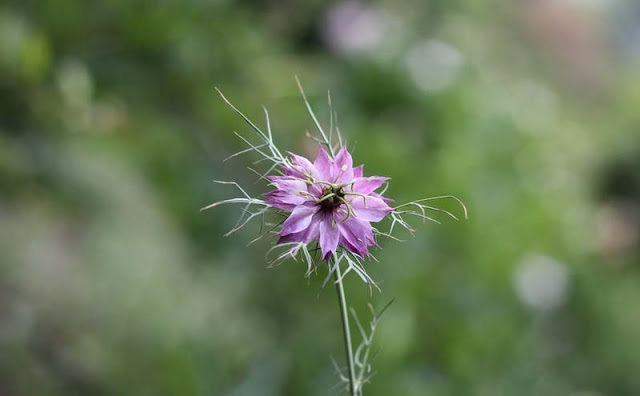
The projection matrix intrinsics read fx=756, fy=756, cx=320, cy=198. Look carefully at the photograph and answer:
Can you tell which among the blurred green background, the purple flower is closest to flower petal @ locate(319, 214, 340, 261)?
the purple flower

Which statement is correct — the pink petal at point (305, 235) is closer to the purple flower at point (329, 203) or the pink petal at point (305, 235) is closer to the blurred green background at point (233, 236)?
the purple flower at point (329, 203)

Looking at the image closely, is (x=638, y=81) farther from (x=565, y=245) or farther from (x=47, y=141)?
(x=47, y=141)

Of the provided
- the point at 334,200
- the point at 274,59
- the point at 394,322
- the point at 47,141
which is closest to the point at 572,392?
the point at 394,322

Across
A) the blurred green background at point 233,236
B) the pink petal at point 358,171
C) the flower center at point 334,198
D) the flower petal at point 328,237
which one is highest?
the blurred green background at point 233,236

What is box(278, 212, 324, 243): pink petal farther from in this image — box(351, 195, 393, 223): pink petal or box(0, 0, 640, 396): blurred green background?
box(0, 0, 640, 396): blurred green background

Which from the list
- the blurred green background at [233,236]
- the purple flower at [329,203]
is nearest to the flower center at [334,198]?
the purple flower at [329,203]

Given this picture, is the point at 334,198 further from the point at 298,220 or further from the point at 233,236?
the point at 233,236

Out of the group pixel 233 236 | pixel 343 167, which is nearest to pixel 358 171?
pixel 343 167

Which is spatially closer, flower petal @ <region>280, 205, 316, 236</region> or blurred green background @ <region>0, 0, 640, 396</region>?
flower petal @ <region>280, 205, 316, 236</region>
